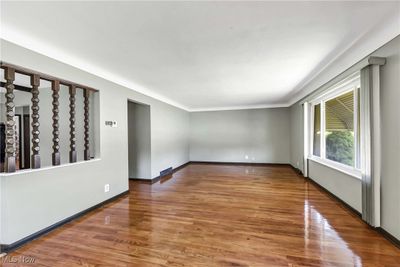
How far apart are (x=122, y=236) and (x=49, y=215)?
1.02m

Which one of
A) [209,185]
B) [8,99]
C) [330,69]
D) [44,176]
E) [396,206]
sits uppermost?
[330,69]

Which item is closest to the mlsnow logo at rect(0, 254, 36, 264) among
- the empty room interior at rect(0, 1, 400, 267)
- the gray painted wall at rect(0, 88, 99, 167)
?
the empty room interior at rect(0, 1, 400, 267)

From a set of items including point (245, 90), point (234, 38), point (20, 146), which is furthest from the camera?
point (245, 90)

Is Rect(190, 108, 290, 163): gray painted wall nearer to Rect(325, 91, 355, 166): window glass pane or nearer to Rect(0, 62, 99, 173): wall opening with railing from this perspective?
Rect(325, 91, 355, 166): window glass pane

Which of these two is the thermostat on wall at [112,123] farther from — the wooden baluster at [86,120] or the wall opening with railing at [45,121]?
the wooden baluster at [86,120]

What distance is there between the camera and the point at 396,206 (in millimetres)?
1957

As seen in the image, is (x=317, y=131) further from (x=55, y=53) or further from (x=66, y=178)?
(x=55, y=53)

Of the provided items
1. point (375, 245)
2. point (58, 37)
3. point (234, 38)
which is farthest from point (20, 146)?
point (375, 245)

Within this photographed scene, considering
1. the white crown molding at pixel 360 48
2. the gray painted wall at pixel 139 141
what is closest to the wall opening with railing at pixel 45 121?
the gray painted wall at pixel 139 141

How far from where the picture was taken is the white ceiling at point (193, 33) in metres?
1.59

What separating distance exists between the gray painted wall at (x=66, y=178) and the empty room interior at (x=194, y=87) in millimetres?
16

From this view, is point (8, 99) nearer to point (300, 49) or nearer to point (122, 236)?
point (122, 236)

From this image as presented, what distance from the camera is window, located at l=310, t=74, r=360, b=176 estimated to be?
2879 millimetres

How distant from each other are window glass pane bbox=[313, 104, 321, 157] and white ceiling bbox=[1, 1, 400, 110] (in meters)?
1.57
